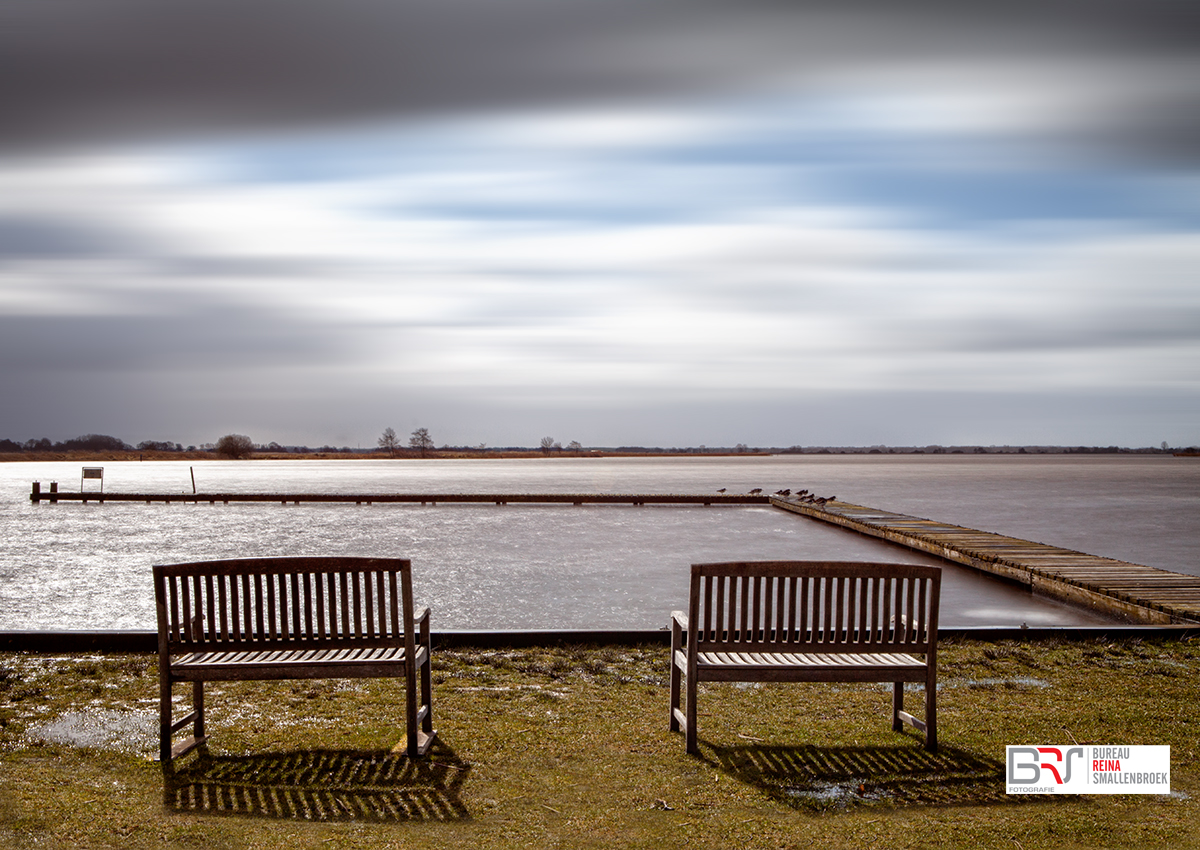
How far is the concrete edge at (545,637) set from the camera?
8.22 meters

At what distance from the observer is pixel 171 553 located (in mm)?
21219

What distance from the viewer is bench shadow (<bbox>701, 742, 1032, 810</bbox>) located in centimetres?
452

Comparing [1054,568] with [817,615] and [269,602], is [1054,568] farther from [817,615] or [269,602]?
[269,602]

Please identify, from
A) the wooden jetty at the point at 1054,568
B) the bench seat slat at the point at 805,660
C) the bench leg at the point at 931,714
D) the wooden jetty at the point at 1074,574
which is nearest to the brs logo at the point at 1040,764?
the bench leg at the point at 931,714

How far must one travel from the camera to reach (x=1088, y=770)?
15.9 feet

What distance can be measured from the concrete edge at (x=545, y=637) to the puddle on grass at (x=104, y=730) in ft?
7.20

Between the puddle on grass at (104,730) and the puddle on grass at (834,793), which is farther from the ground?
the puddle on grass at (834,793)

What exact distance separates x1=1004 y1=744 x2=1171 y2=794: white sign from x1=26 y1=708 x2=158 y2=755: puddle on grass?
470cm

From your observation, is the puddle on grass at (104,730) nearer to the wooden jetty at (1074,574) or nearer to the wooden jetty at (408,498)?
the wooden jetty at (1074,574)

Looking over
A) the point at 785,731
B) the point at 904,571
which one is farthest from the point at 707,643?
the point at 904,571

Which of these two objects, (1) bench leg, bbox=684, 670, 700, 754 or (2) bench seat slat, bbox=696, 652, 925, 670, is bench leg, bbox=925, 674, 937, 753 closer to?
(2) bench seat slat, bbox=696, 652, 925, 670

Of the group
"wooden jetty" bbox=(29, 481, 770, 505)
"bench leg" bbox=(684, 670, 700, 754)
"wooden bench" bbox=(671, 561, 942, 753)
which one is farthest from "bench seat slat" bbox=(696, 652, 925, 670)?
"wooden jetty" bbox=(29, 481, 770, 505)

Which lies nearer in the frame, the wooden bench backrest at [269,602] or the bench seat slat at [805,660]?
the wooden bench backrest at [269,602]

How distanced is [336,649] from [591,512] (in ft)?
103
